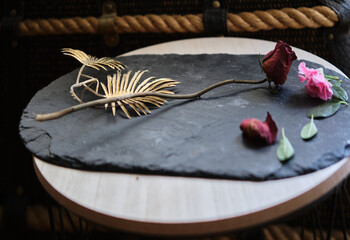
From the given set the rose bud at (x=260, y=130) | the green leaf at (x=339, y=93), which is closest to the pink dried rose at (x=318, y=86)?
the green leaf at (x=339, y=93)

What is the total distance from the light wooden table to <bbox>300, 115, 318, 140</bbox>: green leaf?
0.20ft

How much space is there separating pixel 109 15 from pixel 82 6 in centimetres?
9

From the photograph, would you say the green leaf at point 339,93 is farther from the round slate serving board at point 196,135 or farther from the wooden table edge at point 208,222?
the wooden table edge at point 208,222

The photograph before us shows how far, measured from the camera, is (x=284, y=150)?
592 mm

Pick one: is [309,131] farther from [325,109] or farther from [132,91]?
[132,91]

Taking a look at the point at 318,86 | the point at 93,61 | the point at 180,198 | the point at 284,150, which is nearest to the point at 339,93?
the point at 318,86

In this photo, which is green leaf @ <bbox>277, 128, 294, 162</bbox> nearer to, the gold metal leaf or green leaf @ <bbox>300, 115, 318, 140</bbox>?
green leaf @ <bbox>300, 115, 318, 140</bbox>

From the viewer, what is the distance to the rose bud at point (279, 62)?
2.39ft

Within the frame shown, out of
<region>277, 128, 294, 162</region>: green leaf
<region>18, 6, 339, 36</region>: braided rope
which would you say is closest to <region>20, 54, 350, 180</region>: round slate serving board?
<region>277, 128, 294, 162</region>: green leaf

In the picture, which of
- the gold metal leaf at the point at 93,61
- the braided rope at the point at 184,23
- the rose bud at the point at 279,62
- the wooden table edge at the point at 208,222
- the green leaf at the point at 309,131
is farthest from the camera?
the braided rope at the point at 184,23

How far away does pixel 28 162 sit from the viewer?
1.37 metres

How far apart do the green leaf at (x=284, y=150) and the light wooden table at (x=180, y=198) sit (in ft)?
0.11

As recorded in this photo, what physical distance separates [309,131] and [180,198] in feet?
0.76

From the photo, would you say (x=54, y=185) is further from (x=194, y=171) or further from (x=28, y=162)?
(x=28, y=162)
